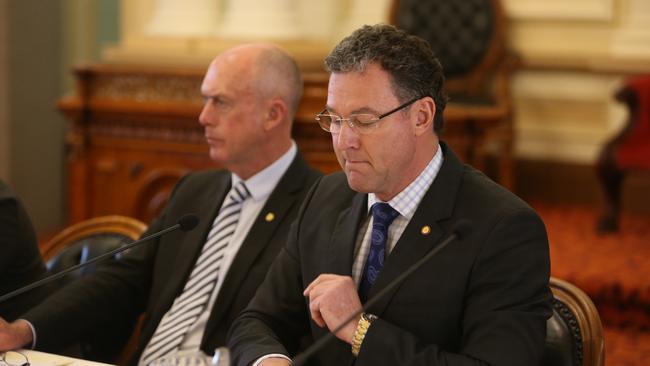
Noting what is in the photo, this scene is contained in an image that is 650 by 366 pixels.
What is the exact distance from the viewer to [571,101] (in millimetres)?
7012

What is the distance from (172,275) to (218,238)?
17cm

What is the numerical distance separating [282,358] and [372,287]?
252mm

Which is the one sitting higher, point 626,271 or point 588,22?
point 588,22

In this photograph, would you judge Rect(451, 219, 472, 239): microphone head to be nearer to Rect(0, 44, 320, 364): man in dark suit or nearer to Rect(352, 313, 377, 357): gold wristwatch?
Rect(352, 313, 377, 357): gold wristwatch

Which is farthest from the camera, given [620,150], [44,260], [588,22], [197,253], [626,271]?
[588,22]

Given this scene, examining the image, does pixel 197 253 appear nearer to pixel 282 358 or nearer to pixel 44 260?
pixel 44 260

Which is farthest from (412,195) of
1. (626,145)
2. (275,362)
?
(626,145)

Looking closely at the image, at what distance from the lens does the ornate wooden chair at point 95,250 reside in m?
3.10

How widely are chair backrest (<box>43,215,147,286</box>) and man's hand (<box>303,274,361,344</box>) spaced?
1.20 meters

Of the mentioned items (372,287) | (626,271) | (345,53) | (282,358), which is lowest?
(626,271)

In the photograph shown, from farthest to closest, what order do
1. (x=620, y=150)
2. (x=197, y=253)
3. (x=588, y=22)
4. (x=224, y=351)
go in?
(x=588, y=22) < (x=620, y=150) < (x=197, y=253) < (x=224, y=351)

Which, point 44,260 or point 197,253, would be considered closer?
point 197,253

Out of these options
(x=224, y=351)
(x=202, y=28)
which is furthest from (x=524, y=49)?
(x=224, y=351)

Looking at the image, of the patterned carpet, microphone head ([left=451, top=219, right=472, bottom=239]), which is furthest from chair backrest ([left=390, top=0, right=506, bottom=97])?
microphone head ([left=451, top=219, right=472, bottom=239])
